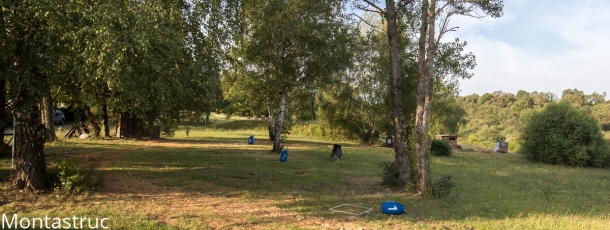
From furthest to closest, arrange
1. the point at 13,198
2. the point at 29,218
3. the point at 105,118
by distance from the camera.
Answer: the point at 105,118, the point at 13,198, the point at 29,218

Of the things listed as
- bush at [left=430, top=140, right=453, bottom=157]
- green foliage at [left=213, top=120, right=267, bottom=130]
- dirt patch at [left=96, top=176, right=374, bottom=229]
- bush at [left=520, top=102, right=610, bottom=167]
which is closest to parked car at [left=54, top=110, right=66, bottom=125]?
green foliage at [left=213, top=120, right=267, bottom=130]

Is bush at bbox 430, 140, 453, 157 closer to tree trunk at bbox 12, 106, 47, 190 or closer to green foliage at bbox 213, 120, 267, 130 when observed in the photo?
tree trunk at bbox 12, 106, 47, 190

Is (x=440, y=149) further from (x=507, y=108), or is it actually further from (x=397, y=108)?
(x=507, y=108)

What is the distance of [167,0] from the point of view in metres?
7.00

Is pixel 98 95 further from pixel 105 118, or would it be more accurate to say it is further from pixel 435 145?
pixel 435 145

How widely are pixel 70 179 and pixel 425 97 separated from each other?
709 centimetres

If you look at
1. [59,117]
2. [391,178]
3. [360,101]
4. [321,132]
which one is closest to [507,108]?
[321,132]

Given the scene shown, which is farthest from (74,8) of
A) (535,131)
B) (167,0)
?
(535,131)

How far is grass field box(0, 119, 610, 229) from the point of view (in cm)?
A: 600

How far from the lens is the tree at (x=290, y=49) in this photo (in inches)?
575

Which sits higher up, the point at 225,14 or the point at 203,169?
the point at 225,14

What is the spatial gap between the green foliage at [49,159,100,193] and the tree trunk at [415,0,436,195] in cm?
662

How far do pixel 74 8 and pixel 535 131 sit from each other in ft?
69.1

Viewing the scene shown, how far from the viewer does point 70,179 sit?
6.85 m
